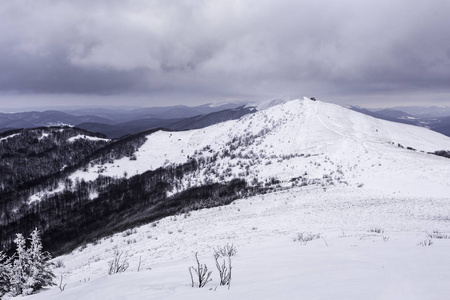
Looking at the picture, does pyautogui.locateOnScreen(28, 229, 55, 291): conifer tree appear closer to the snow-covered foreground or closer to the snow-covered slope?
the snow-covered foreground

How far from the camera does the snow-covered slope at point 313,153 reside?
24031mm

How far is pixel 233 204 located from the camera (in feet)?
71.1

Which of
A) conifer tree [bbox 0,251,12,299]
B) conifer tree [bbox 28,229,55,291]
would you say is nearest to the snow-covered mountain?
conifer tree [bbox 28,229,55,291]

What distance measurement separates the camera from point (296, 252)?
8.27 metres

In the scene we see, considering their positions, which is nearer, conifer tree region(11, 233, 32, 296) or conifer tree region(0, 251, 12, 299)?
conifer tree region(11, 233, 32, 296)

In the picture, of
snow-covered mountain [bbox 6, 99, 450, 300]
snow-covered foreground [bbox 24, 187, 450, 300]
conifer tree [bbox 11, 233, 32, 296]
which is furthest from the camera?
conifer tree [bbox 11, 233, 32, 296]

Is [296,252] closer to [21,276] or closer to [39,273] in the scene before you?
[39,273]

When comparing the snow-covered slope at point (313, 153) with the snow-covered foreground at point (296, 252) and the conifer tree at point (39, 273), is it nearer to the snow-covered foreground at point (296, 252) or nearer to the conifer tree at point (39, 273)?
the snow-covered foreground at point (296, 252)

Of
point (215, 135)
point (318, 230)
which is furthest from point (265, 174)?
point (215, 135)

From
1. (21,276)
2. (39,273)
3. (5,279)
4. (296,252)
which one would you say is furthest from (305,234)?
(5,279)

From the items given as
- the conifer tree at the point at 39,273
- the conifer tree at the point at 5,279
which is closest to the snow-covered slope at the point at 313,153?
the conifer tree at the point at 39,273

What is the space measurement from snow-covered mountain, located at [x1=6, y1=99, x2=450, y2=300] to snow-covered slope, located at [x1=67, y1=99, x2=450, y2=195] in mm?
286

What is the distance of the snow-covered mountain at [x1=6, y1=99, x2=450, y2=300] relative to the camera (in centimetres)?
444

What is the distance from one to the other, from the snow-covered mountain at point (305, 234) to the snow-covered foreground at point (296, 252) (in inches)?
1.5
